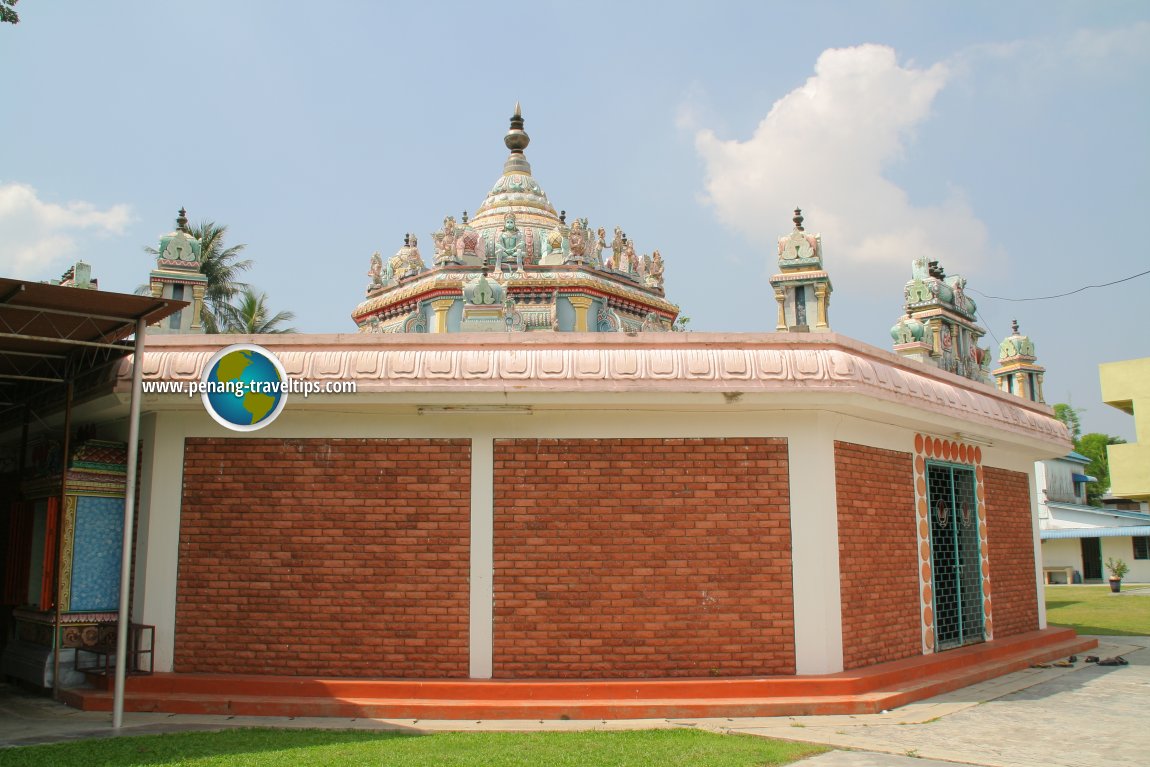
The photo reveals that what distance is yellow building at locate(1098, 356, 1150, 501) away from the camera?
74.7 ft

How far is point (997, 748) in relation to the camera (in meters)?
7.34

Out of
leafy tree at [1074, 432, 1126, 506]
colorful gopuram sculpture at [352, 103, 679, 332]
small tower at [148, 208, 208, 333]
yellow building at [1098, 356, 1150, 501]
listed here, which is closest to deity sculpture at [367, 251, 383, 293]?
colorful gopuram sculpture at [352, 103, 679, 332]

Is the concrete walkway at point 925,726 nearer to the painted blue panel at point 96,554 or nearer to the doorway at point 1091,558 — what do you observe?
the painted blue panel at point 96,554

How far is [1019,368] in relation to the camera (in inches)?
768

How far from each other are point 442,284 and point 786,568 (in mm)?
10928

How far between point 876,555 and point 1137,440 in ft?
56.2

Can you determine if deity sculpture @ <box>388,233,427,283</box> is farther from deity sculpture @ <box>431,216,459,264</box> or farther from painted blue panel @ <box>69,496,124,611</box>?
painted blue panel @ <box>69,496,124,611</box>

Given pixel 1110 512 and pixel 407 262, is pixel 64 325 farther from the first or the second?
pixel 1110 512

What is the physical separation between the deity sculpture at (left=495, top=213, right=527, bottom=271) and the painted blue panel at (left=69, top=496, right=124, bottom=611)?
35.0 feet

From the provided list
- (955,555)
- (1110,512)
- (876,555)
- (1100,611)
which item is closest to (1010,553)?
(955,555)

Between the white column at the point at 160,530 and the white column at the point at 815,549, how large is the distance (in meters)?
6.32

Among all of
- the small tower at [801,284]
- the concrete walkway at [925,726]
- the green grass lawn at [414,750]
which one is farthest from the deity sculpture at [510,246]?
the green grass lawn at [414,750]

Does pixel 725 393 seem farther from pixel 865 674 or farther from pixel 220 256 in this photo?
pixel 220 256

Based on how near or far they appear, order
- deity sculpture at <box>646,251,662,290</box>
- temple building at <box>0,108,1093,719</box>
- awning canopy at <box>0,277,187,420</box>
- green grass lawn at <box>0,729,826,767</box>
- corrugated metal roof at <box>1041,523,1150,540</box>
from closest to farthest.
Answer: green grass lawn at <box>0,729,826,767</box>
awning canopy at <box>0,277,187,420</box>
temple building at <box>0,108,1093,719</box>
deity sculpture at <box>646,251,662,290</box>
corrugated metal roof at <box>1041,523,1150,540</box>
